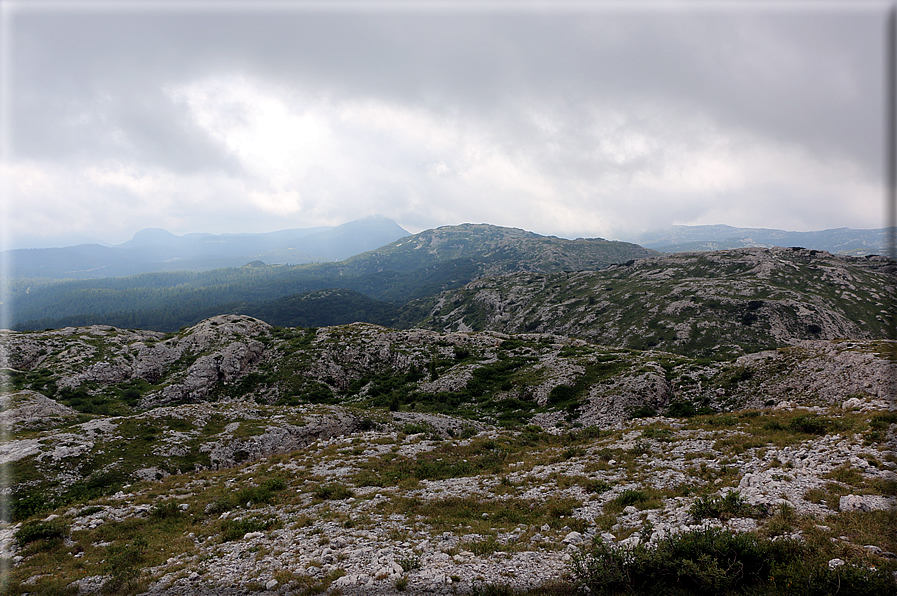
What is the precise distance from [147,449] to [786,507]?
38.8 metres

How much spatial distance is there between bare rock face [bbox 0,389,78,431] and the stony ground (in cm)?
1893

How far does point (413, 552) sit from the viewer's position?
11727mm

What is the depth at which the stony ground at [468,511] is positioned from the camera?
1030 centimetres

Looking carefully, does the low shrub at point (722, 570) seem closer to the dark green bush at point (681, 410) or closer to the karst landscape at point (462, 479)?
the karst landscape at point (462, 479)

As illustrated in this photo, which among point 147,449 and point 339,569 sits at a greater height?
point 339,569

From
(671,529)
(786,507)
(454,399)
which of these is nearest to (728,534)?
(671,529)

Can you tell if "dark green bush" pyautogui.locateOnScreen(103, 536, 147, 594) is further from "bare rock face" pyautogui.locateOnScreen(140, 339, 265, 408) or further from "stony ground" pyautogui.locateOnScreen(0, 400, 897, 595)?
"bare rock face" pyautogui.locateOnScreen(140, 339, 265, 408)

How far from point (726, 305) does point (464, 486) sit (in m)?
152

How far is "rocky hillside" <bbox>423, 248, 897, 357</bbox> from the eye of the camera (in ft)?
375

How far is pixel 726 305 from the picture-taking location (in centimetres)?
12606

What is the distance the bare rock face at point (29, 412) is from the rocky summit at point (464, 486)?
229 mm

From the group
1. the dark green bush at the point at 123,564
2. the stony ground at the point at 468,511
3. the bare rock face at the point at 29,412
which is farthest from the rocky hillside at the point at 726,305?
the bare rock face at the point at 29,412

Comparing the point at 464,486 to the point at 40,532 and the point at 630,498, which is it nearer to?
the point at 630,498

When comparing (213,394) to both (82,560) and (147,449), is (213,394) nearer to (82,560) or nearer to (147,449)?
(147,449)
